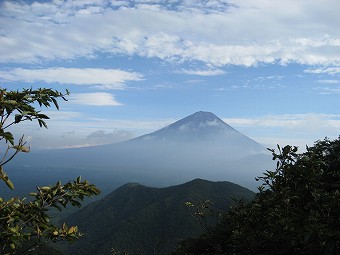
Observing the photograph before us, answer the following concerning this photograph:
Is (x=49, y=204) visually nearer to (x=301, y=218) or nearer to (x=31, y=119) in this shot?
(x=31, y=119)

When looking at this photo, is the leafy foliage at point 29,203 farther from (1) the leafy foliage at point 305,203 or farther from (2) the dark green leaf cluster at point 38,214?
(1) the leafy foliage at point 305,203

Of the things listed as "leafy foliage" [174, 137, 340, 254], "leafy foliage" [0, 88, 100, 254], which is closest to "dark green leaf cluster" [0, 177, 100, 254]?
"leafy foliage" [0, 88, 100, 254]

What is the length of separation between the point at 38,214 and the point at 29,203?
0.39 m

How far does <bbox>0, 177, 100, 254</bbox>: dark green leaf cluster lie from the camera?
5711 millimetres

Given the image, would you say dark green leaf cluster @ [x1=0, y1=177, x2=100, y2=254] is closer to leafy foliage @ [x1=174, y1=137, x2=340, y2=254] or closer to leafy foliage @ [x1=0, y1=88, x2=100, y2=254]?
leafy foliage @ [x1=0, y1=88, x2=100, y2=254]

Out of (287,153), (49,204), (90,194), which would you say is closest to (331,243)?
(287,153)

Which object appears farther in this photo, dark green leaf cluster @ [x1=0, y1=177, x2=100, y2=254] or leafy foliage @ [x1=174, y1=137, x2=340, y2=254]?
leafy foliage @ [x1=174, y1=137, x2=340, y2=254]

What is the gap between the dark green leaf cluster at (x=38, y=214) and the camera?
5.71m

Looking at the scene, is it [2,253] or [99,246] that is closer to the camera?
[2,253]

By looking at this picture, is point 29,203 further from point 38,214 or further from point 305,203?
point 305,203

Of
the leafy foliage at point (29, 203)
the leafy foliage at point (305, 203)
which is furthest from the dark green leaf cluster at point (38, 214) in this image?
the leafy foliage at point (305, 203)

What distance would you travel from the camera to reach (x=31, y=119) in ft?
18.9

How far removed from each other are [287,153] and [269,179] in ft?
2.82

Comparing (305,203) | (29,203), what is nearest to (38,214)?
(29,203)
